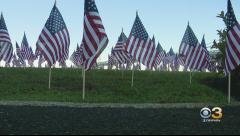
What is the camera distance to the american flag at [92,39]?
24.0 m

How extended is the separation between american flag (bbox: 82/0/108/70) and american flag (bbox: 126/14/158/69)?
594cm

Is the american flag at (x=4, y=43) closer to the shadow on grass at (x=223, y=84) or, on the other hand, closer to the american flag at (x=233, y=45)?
the shadow on grass at (x=223, y=84)

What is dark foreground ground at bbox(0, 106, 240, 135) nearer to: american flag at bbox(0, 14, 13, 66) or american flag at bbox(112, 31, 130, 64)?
american flag at bbox(0, 14, 13, 66)

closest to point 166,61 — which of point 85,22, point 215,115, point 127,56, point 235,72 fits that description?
point 127,56

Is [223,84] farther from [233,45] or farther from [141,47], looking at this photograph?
[233,45]

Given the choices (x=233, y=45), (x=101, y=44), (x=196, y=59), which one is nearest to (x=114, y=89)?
(x=196, y=59)

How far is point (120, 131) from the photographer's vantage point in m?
11.4

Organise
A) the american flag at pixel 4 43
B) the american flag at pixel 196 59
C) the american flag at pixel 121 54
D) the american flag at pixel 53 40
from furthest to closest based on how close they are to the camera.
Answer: the american flag at pixel 121 54, the american flag at pixel 4 43, the american flag at pixel 196 59, the american flag at pixel 53 40

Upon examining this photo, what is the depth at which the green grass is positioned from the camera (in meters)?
29.1

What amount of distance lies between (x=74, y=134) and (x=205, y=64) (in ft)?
76.2

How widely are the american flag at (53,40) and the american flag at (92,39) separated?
15.3 ft

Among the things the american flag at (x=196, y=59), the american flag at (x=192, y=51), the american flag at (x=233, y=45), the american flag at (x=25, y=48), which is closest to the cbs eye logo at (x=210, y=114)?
the american flag at (x=233, y=45)

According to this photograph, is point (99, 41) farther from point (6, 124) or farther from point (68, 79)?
point (68, 79)

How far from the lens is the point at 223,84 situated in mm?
38219
